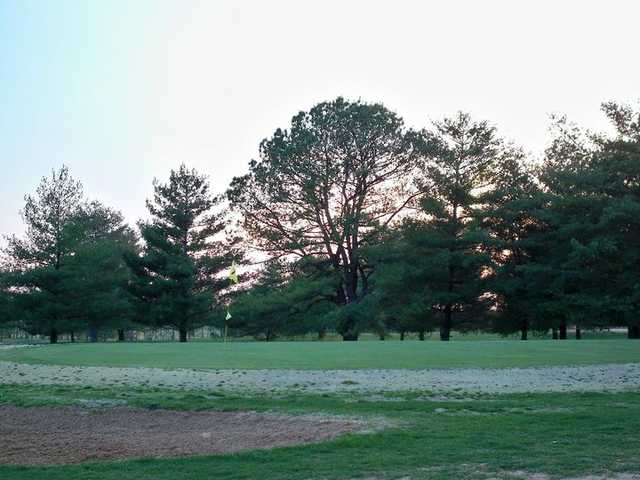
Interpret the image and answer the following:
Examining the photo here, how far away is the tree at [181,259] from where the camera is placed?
176 ft

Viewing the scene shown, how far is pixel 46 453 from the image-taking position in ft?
30.2

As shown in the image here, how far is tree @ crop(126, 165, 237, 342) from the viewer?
176ft

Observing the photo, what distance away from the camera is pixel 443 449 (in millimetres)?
8031

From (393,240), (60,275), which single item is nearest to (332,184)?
(393,240)

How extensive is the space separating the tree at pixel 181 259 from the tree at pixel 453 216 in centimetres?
1603

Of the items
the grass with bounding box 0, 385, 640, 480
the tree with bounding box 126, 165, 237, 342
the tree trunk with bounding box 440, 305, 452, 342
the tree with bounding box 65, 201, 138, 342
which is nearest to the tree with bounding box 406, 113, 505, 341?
the tree trunk with bounding box 440, 305, 452, 342

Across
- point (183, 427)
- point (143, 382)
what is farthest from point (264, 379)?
point (183, 427)

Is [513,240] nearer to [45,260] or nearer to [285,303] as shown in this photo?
[285,303]

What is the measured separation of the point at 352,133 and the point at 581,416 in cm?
3741

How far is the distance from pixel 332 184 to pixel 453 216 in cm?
Answer: 908

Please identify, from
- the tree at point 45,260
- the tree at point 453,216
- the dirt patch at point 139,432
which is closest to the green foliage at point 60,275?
the tree at point 45,260

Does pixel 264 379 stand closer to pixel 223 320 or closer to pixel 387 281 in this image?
pixel 387 281

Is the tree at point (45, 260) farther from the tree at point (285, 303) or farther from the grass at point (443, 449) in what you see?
the grass at point (443, 449)

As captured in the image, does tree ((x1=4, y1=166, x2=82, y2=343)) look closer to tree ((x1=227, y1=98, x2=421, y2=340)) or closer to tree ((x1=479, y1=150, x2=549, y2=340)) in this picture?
tree ((x1=227, y1=98, x2=421, y2=340))
